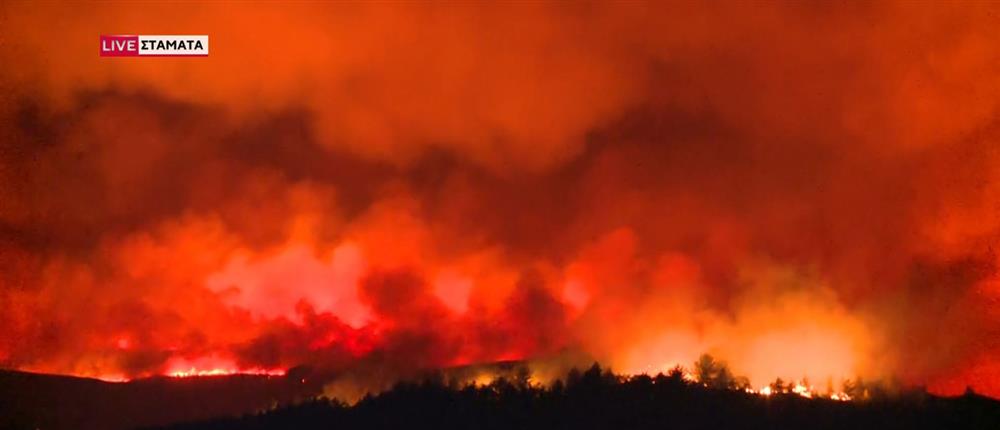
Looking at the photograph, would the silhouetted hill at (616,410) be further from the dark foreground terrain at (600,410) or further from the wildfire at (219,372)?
the wildfire at (219,372)

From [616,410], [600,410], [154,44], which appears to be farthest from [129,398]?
[616,410]

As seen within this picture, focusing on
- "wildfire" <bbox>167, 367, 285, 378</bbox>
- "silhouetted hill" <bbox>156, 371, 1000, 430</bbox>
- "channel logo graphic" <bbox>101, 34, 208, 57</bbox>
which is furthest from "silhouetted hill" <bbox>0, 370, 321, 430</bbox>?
"channel logo graphic" <bbox>101, 34, 208, 57</bbox>

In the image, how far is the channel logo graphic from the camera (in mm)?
16891

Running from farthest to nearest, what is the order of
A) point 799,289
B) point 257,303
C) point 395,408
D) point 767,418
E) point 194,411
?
point 257,303, point 799,289, point 194,411, point 395,408, point 767,418

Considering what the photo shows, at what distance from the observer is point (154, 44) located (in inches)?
662

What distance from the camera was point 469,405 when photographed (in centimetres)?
1205

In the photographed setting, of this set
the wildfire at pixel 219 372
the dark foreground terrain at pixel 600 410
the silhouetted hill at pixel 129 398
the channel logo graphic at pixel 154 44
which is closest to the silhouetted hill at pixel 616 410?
the dark foreground terrain at pixel 600 410

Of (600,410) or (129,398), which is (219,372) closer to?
(129,398)

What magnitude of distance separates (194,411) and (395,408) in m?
4.09

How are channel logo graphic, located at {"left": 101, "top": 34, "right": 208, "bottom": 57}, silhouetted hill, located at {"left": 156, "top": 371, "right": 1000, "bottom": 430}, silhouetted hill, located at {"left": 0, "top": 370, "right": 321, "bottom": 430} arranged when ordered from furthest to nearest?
channel logo graphic, located at {"left": 101, "top": 34, "right": 208, "bottom": 57} → silhouetted hill, located at {"left": 0, "top": 370, "right": 321, "bottom": 430} → silhouetted hill, located at {"left": 156, "top": 371, "right": 1000, "bottom": 430}

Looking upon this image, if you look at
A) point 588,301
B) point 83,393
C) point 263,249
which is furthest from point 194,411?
point 588,301

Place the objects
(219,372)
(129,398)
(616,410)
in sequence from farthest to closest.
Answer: (219,372), (129,398), (616,410)

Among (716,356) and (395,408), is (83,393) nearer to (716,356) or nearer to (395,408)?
(395,408)

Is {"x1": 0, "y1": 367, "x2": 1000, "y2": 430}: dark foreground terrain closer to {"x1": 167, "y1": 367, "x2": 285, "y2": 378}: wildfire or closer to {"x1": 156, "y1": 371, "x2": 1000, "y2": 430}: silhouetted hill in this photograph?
{"x1": 156, "y1": 371, "x2": 1000, "y2": 430}: silhouetted hill
